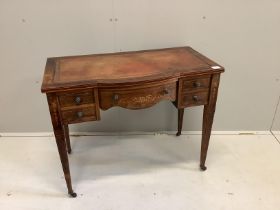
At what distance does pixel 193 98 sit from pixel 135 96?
331 millimetres

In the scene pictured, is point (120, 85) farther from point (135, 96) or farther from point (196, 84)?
point (196, 84)

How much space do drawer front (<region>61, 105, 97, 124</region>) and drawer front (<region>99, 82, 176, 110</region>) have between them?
0.06 metres

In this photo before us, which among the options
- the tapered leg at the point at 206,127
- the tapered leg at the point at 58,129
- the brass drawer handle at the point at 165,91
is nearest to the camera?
the tapered leg at the point at 58,129

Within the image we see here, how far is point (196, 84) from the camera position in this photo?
1.32 meters

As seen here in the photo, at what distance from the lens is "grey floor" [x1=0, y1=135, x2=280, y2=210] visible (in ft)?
4.74

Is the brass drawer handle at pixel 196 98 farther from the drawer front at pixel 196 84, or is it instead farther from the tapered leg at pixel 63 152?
the tapered leg at pixel 63 152

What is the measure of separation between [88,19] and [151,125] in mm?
913

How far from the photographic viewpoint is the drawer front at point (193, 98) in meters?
1.35

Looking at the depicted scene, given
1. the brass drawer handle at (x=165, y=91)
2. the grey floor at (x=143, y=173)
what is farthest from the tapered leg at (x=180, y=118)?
the brass drawer handle at (x=165, y=91)

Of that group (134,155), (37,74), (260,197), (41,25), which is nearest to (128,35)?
(41,25)

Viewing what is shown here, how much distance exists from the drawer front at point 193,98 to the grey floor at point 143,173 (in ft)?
1.73

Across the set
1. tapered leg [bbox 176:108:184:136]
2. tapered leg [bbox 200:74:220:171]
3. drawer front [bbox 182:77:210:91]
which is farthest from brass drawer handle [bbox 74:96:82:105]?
tapered leg [bbox 176:108:184:136]

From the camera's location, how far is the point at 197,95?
1361 mm

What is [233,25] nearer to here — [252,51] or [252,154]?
[252,51]
